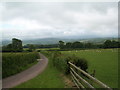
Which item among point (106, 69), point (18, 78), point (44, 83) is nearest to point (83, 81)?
point (44, 83)

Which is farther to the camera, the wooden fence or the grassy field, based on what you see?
the grassy field

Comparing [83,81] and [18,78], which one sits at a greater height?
[83,81]

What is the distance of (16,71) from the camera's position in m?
14.3

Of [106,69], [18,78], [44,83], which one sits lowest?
[106,69]

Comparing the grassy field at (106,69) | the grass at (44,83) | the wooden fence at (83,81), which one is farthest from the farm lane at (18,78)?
the grassy field at (106,69)

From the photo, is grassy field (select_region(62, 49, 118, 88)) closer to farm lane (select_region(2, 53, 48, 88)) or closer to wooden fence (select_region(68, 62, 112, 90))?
wooden fence (select_region(68, 62, 112, 90))

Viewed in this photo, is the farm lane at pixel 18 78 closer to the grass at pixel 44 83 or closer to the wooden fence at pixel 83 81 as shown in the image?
the grass at pixel 44 83

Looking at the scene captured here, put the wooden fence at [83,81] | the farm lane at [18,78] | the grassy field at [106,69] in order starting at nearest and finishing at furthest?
the wooden fence at [83,81] < the farm lane at [18,78] < the grassy field at [106,69]

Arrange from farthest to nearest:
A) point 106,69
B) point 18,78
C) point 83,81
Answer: point 106,69
point 18,78
point 83,81

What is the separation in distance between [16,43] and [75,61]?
59249mm

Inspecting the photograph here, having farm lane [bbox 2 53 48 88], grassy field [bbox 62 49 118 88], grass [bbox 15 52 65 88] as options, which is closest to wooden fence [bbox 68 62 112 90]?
grass [bbox 15 52 65 88]

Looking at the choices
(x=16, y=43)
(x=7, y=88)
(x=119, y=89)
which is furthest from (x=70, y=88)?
(x=16, y=43)

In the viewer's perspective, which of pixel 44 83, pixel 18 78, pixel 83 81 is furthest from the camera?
pixel 18 78

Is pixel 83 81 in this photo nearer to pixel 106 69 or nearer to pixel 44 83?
pixel 44 83
